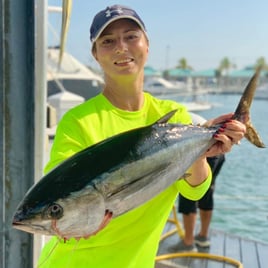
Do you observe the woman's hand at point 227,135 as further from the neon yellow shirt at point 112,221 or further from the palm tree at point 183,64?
the palm tree at point 183,64

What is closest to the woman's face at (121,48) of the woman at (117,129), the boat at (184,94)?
the woman at (117,129)

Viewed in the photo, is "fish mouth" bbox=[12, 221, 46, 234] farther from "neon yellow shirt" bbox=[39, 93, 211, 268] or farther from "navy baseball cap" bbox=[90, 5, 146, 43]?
"navy baseball cap" bbox=[90, 5, 146, 43]

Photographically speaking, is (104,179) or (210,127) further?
(210,127)

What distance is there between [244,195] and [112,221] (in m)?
8.68

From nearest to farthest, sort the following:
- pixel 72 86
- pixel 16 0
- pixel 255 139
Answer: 1. pixel 16 0
2. pixel 255 139
3. pixel 72 86

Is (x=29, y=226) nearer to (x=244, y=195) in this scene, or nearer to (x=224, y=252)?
(x=224, y=252)

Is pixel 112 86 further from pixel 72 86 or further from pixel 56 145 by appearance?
pixel 72 86

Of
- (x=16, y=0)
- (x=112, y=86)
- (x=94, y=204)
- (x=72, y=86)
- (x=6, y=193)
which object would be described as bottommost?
(x=72, y=86)

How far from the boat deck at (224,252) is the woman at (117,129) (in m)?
2.43

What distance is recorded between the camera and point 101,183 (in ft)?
4.03

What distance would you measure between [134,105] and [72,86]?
2883cm

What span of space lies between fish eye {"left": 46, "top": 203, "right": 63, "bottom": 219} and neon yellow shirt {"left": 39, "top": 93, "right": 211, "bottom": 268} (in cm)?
32

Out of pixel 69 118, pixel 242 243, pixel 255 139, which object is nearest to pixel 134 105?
pixel 69 118

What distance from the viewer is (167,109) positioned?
1.73 m
